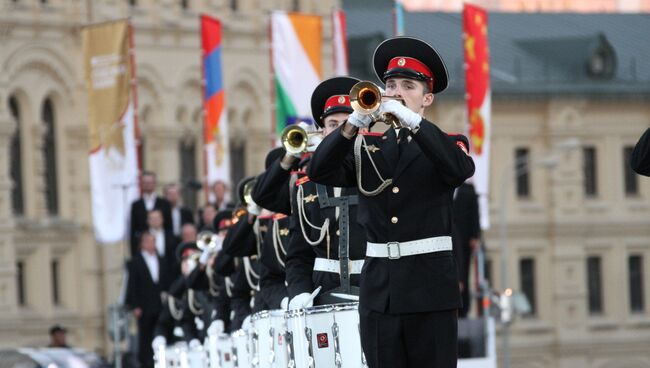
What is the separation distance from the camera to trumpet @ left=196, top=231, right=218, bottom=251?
840 inches

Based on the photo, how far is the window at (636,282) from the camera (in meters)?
82.6

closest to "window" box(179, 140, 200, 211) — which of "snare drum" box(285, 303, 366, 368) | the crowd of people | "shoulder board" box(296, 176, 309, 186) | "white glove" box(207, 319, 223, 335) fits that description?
"white glove" box(207, 319, 223, 335)

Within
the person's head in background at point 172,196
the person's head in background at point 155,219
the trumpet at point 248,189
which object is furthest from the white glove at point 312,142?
the person's head in background at point 172,196

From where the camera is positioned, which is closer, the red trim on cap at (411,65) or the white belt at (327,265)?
the red trim on cap at (411,65)

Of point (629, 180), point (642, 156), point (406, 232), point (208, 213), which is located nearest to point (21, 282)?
point (208, 213)

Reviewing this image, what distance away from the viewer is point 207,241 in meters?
22.0

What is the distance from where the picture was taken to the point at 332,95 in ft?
A: 48.1

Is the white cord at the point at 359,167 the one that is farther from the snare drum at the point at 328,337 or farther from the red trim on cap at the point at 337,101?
the red trim on cap at the point at 337,101

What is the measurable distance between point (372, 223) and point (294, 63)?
20.5 metres

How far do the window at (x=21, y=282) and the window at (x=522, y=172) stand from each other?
2516 centimetres

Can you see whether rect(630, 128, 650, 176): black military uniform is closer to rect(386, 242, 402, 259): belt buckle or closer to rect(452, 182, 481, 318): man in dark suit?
rect(386, 242, 402, 259): belt buckle

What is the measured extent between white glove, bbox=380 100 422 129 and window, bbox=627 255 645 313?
71353mm

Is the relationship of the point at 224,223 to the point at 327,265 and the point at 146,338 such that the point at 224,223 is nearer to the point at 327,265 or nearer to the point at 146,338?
the point at 146,338

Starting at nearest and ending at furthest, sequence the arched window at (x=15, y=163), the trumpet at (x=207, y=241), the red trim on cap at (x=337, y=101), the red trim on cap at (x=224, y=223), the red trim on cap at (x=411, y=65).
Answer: the red trim on cap at (x=411, y=65), the red trim on cap at (x=337, y=101), the red trim on cap at (x=224, y=223), the trumpet at (x=207, y=241), the arched window at (x=15, y=163)
